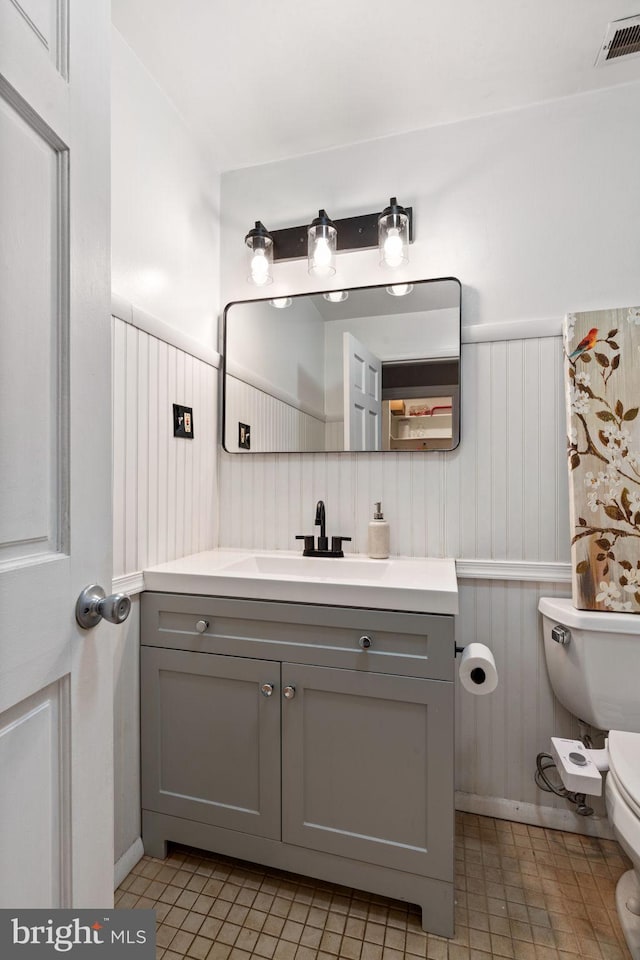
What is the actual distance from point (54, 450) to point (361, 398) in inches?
50.4

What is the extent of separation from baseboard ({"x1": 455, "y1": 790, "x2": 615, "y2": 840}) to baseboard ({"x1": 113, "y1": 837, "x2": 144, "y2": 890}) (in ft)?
3.42

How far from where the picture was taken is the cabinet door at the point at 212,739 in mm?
1356

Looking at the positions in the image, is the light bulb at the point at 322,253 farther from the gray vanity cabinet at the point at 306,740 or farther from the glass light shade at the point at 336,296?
the gray vanity cabinet at the point at 306,740

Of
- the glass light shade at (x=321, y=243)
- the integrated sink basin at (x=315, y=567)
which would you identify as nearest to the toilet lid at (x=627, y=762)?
the integrated sink basin at (x=315, y=567)

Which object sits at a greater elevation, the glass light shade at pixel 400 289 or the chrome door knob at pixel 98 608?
the glass light shade at pixel 400 289

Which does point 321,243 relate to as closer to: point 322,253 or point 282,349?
point 322,253

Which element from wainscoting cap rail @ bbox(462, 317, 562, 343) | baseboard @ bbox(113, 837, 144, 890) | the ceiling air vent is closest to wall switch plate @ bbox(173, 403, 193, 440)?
wainscoting cap rail @ bbox(462, 317, 562, 343)

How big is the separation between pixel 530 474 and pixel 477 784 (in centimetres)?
108

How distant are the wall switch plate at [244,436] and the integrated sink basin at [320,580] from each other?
0.43m

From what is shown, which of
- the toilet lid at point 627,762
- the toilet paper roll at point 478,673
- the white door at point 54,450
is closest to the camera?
the white door at point 54,450

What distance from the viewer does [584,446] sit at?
1539 mm

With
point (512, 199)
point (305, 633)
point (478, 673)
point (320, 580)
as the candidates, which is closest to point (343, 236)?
point (512, 199)

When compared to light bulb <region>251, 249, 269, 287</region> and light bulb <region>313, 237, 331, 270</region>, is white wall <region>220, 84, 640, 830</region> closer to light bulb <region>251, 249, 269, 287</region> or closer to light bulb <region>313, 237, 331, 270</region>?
light bulb <region>313, 237, 331, 270</region>

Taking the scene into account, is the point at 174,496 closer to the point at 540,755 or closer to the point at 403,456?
the point at 403,456
